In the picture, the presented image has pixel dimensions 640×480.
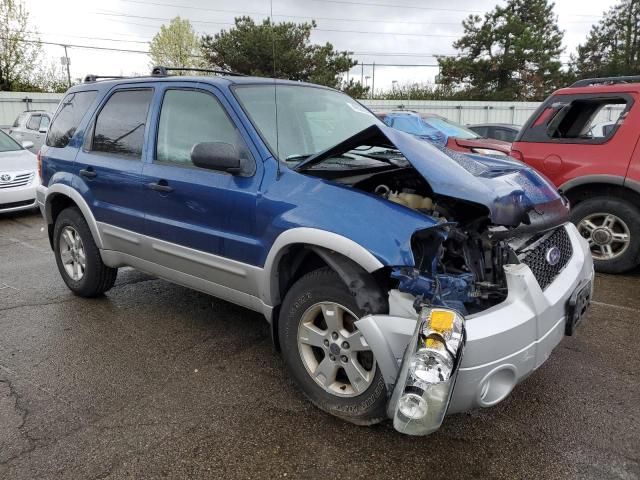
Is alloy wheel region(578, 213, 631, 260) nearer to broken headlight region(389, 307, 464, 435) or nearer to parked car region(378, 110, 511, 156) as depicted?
parked car region(378, 110, 511, 156)

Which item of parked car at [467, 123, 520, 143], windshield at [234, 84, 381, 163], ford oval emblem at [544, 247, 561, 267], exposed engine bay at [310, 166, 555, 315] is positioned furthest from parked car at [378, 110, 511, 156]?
exposed engine bay at [310, 166, 555, 315]

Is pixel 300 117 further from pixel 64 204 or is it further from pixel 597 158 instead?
pixel 597 158

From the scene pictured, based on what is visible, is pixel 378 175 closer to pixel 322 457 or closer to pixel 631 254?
pixel 322 457

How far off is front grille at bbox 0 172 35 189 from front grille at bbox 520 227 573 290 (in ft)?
27.9

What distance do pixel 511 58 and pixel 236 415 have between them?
132 ft

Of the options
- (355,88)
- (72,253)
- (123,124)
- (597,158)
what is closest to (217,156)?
(123,124)

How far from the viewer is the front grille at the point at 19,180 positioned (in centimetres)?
871

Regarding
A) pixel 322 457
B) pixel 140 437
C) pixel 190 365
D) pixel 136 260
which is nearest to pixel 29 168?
pixel 136 260

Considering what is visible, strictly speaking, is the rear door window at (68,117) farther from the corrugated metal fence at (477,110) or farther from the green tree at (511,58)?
the green tree at (511,58)

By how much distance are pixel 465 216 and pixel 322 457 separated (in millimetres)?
1393

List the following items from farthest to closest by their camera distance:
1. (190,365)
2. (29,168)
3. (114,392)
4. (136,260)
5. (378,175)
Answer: (29,168)
(136,260)
(190,365)
(114,392)
(378,175)

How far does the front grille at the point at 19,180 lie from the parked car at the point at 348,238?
5.51 meters

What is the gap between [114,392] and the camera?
323cm

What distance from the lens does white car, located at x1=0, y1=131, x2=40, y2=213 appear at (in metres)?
8.69
